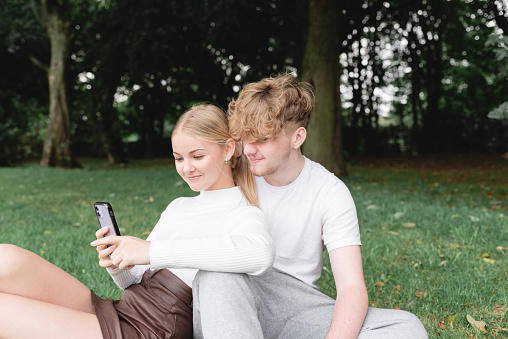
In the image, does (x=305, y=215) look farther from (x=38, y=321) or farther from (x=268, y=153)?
(x=38, y=321)

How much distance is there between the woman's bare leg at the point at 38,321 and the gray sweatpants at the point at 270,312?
0.49 metres

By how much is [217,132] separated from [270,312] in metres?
0.89

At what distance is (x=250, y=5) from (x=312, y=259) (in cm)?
1240

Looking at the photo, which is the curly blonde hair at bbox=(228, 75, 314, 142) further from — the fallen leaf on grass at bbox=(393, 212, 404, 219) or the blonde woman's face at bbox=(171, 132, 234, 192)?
the fallen leaf on grass at bbox=(393, 212, 404, 219)

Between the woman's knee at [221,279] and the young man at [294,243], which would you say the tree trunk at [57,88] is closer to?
the young man at [294,243]

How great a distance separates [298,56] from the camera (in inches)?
577

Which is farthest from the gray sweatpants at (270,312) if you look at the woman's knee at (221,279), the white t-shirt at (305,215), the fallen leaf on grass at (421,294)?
the fallen leaf on grass at (421,294)

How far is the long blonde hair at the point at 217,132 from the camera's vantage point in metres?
2.14

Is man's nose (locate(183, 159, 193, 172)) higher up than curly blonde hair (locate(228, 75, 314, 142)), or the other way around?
curly blonde hair (locate(228, 75, 314, 142))

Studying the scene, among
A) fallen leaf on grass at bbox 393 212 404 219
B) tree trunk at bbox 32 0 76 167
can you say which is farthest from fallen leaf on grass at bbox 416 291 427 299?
tree trunk at bbox 32 0 76 167

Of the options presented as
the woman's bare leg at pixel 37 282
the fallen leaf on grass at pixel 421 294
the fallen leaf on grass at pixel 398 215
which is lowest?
the fallen leaf on grass at pixel 421 294

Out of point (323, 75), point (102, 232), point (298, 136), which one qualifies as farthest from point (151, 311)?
point (323, 75)

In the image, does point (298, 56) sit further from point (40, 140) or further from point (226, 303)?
point (40, 140)

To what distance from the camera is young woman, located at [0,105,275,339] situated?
1.79m
